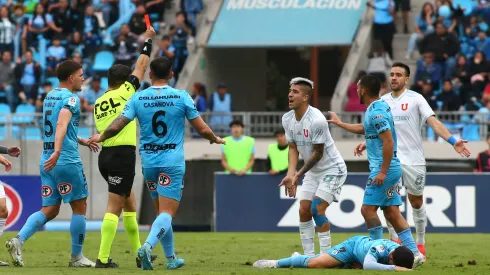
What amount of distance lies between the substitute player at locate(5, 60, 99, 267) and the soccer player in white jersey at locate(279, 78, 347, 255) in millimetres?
2431

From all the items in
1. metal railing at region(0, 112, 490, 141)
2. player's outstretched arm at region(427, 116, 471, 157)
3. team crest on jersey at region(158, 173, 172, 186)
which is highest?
metal railing at region(0, 112, 490, 141)

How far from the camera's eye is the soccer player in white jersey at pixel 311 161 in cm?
1395

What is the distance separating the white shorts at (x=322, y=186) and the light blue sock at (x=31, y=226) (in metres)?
3.13

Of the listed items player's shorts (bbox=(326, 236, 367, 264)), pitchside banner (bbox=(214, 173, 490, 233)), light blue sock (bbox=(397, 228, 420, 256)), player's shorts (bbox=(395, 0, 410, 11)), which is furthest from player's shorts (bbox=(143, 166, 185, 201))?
player's shorts (bbox=(395, 0, 410, 11))

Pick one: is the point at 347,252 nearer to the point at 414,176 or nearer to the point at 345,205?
the point at 414,176

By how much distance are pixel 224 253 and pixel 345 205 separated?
20.4ft

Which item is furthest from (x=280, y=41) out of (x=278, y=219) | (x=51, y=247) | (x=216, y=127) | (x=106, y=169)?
(x=106, y=169)

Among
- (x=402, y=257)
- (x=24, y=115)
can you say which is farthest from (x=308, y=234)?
(x=24, y=115)

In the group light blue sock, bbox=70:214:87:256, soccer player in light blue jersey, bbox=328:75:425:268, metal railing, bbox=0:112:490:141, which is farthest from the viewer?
metal railing, bbox=0:112:490:141

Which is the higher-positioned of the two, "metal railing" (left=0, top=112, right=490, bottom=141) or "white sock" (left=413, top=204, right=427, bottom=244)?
"metal railing" (left=0, top=112, right=490, bottom=141)

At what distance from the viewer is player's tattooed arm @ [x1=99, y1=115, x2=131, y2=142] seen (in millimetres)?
Result: 12570

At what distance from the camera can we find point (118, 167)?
13547 mm

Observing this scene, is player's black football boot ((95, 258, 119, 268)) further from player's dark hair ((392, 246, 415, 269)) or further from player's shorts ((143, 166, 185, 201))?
player's dark hair ((392, 246, 415, 269))

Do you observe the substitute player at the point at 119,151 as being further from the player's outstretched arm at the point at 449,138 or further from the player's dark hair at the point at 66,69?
the player's outstretched arm at the point at 449,138
